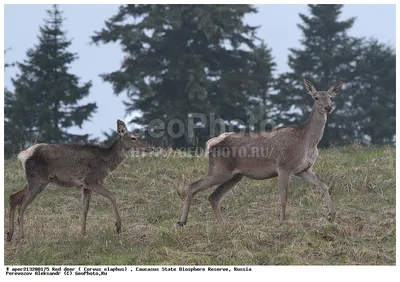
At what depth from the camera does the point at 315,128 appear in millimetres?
12383

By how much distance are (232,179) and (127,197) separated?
9.41 feet

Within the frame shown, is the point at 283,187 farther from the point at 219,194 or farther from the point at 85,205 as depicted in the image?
the point at 85,205

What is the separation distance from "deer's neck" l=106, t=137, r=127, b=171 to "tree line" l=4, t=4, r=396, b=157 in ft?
69.2

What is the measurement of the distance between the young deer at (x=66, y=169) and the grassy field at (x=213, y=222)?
1.61 ft

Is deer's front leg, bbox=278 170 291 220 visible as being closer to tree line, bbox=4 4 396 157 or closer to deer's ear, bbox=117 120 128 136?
deer's ear, bbox=117 120 128 136

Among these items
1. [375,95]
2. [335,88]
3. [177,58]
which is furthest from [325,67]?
[335,88]

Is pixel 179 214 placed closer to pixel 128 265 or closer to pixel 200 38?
pixel 128 265

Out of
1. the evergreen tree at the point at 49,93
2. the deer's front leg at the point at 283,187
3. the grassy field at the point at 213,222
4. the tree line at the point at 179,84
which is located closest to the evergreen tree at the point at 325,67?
the tree line at the point at 179,84

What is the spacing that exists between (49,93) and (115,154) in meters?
27.0

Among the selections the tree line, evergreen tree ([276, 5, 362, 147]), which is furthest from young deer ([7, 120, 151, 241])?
evergreen tree ([276, 5, 362, 147])

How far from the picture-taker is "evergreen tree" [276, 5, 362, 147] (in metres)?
41.3

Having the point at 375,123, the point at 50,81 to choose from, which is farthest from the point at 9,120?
the point at 375,123

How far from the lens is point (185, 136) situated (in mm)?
34875

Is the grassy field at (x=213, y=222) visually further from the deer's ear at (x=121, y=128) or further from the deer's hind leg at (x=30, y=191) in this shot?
the deer's ear at (x=121, y=128)
